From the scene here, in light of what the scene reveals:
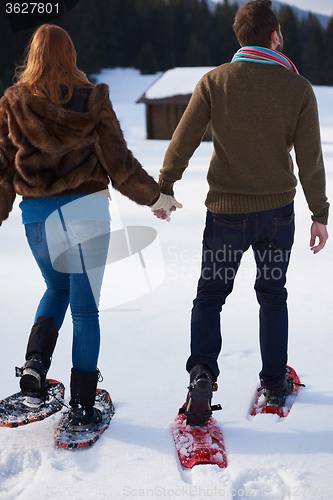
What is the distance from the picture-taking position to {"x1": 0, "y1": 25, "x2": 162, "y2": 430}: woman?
1872 millimetres

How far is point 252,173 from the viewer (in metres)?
2.01

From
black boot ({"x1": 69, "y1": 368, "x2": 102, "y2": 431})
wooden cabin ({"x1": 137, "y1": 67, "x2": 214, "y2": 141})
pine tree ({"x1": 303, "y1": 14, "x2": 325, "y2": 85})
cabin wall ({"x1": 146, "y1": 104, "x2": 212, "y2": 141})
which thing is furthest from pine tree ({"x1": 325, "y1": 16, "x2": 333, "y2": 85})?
black boot ({"x1": 69, "y1": 368, "x2": 102, "y2": 431})

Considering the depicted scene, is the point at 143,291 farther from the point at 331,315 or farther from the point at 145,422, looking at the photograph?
the point at 145,422

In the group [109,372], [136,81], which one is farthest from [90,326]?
[136,81]

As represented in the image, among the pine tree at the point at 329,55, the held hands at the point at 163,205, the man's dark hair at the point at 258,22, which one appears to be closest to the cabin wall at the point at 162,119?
the held hands at the point at 163,205

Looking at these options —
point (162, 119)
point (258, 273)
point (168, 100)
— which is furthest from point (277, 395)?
point (162, 119)

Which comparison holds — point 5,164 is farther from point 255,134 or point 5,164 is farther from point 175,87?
point 175,87

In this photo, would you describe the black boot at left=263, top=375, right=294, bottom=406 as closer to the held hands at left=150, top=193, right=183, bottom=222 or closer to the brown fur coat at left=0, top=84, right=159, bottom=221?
the held hands at left=150, top=193, right=183, bottom=222

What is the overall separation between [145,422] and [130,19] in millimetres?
71309

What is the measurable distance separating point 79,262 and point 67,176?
0.36 metres

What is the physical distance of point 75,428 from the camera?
2057 millimetres

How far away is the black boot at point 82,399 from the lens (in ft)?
6.76

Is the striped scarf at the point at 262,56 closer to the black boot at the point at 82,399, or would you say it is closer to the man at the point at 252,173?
the man at the point at 252,173

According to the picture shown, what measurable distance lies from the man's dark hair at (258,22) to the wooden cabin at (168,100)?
18840 millimetres
